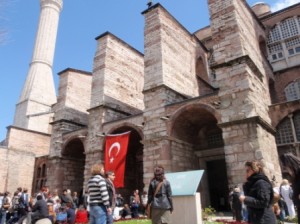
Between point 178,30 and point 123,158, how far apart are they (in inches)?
300

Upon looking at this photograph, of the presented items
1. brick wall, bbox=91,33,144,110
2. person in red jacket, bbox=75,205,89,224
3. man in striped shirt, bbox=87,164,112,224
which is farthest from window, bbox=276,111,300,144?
man in striped shirt, bbox=87,164,112,224

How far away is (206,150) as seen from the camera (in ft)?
40.5

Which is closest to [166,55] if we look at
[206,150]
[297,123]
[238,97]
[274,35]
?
[238,97]

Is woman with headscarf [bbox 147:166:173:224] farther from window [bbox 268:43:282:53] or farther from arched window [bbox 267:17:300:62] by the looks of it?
window [bbox 268:43:282:53]

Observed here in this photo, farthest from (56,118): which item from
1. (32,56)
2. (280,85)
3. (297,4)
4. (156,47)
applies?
(32,56)

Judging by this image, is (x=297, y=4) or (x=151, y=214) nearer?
(x=151, y=214)

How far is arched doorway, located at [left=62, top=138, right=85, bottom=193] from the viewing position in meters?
16.0

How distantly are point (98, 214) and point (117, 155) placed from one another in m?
8.28

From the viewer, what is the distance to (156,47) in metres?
12.8

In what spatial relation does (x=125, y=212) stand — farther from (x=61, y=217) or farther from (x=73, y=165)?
(x=73, y=165)

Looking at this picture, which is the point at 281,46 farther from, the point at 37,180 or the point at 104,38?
the point at 37,180

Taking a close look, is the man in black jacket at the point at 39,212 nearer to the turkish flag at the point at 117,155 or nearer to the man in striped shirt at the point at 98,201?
the man in striped shirt at the point at 98,201

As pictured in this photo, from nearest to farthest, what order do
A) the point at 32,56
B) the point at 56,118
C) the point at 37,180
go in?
the point at 56,118 < the point at 37,180 < the point at 32,56

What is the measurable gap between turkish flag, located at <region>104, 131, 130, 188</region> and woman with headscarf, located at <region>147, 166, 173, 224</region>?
759cm
